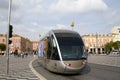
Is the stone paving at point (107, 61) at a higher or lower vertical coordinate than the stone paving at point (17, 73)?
higher

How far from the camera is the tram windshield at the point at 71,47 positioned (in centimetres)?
1856

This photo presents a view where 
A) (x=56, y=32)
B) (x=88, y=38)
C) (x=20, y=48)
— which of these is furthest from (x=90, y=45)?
(x=56, y=32)

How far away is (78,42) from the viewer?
63.8 ft

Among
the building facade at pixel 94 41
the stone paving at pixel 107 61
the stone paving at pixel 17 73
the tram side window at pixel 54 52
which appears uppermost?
the building facade at pixel 94 41

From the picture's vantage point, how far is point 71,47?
747 inches

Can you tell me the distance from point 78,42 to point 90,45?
152493 millimetres

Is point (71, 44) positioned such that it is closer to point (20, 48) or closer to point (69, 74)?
point (69, 74)

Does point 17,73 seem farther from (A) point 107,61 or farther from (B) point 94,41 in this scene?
(B) point 94,41

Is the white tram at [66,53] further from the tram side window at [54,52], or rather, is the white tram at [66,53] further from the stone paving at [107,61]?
the stone paving at [107,61]

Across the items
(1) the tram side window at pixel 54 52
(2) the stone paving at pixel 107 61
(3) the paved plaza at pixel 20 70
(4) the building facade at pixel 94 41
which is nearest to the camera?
(3) the paved plaza at pixel 20 70

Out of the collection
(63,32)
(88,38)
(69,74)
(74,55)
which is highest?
(88,38)

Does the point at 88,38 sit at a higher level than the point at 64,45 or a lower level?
higher

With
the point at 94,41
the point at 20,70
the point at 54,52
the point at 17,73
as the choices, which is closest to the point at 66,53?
the point at 54,52

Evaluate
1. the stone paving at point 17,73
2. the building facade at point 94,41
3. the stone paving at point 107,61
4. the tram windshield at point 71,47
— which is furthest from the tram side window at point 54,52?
the building facade at point 94,41
